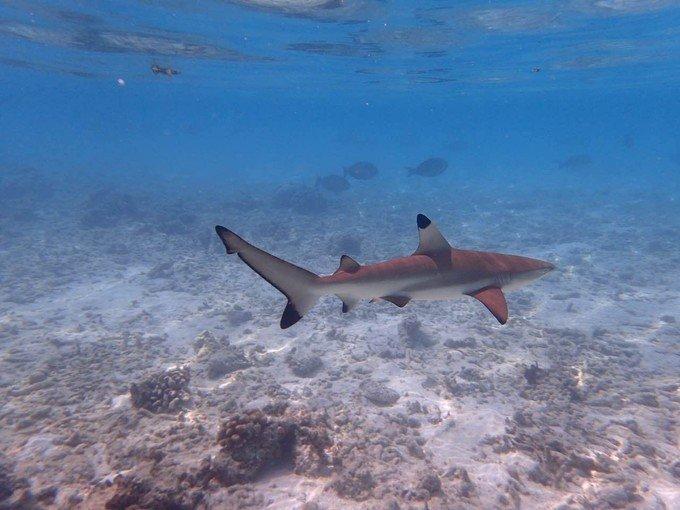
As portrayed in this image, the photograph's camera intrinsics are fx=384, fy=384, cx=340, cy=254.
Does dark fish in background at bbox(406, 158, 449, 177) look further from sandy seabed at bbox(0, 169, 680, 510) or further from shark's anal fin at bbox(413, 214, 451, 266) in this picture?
shark's anal fin at bbox(413, 214, 451, 266)

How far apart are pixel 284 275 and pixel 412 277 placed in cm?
136

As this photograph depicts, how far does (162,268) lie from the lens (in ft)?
50.3

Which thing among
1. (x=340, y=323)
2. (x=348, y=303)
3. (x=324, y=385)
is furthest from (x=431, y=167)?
Result: (x=348, y=303)

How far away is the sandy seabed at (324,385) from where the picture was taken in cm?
452

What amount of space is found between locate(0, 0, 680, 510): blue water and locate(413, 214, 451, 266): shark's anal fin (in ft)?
8.91

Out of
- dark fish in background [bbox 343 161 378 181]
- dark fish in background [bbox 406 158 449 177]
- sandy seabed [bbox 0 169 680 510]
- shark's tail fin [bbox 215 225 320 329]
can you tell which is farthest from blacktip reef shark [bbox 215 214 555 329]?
dark fish in background [bbox 343 161 378 181]

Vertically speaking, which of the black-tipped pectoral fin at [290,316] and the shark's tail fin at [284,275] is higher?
the shark's tail fin at [284,275]

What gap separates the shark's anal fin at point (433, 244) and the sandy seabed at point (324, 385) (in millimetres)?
2679

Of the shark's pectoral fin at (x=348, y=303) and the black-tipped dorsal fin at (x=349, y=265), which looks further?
the shark's pectoral fin at (x=348, y=303)

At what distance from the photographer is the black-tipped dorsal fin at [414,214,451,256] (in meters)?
4.02

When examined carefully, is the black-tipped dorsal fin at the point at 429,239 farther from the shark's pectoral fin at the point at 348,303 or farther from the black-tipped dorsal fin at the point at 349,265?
the shark's pectoral fin at the point at 348,303

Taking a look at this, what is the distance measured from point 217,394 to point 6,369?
5358mm

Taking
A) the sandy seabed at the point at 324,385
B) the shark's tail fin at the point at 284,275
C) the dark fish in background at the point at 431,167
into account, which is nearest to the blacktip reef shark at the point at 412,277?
the shark's tail fin at the point at 284,275

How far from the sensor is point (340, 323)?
11.0m
